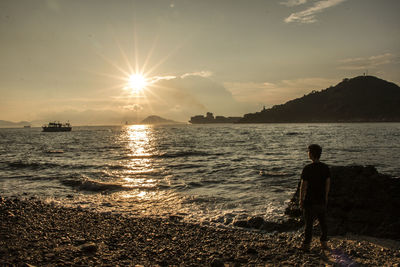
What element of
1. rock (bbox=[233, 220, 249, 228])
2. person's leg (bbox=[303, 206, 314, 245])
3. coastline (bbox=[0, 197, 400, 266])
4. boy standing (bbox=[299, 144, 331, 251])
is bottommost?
rock (bbox=[233, 220, 249, 228])

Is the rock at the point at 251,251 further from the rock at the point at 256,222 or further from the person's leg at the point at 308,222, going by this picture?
the rock at the point at 256,222

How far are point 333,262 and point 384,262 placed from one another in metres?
1.07

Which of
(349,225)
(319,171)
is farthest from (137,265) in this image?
(349,225)

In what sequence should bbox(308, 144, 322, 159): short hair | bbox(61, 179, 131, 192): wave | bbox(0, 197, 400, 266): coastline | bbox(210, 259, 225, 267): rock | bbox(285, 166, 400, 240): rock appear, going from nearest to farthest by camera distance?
bbox(210, 259, 225, 267): rock, bbox(0, 197, 400, 266): coastline, bbox(308, 144, 322, 159): short hair, bbox(285, 166, 400, 240): rock, bbox(61, 179, 131, 192): wave

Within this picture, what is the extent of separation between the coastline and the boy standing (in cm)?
91

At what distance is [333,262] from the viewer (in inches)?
208

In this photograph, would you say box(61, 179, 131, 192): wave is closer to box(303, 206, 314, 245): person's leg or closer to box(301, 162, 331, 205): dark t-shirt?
box(303, 206, 314, 245): person's leg

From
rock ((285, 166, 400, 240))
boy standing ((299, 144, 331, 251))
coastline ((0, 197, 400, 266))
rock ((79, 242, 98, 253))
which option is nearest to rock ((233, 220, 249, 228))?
coastline ((0, 197, 400, 266))

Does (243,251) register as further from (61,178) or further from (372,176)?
(61,178)

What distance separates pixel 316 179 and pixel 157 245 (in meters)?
4.26

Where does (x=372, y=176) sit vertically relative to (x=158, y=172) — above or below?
above

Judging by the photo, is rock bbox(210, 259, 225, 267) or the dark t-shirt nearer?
rock bbox(210, 259, 225, 267)

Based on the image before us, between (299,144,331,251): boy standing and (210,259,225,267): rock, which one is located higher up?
(299,144,331,251): boy standing

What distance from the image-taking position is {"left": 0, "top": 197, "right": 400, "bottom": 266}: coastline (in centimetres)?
535
